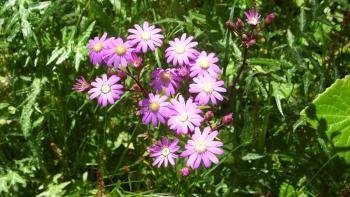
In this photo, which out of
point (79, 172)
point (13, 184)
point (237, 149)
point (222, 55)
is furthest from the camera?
point (79, 172)

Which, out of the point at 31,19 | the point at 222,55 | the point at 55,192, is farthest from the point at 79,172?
the point at 222,55

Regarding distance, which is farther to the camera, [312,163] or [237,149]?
[312,163]

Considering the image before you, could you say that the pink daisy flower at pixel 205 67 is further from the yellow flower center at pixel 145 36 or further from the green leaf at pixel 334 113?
the green leaf at pixel 334 113

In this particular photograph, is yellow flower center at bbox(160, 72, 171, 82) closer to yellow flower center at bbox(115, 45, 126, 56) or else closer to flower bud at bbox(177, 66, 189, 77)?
flower bud at bbox(177, 66, 189, 77)

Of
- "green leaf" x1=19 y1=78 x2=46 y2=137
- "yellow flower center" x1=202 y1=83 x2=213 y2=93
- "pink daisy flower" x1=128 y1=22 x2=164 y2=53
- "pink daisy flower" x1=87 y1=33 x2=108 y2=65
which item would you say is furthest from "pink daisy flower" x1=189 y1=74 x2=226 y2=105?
"green leaf" x1=19 y1=78 x2=46 y2=137

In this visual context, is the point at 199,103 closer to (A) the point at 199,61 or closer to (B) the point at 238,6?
(A) the point at 199,61
